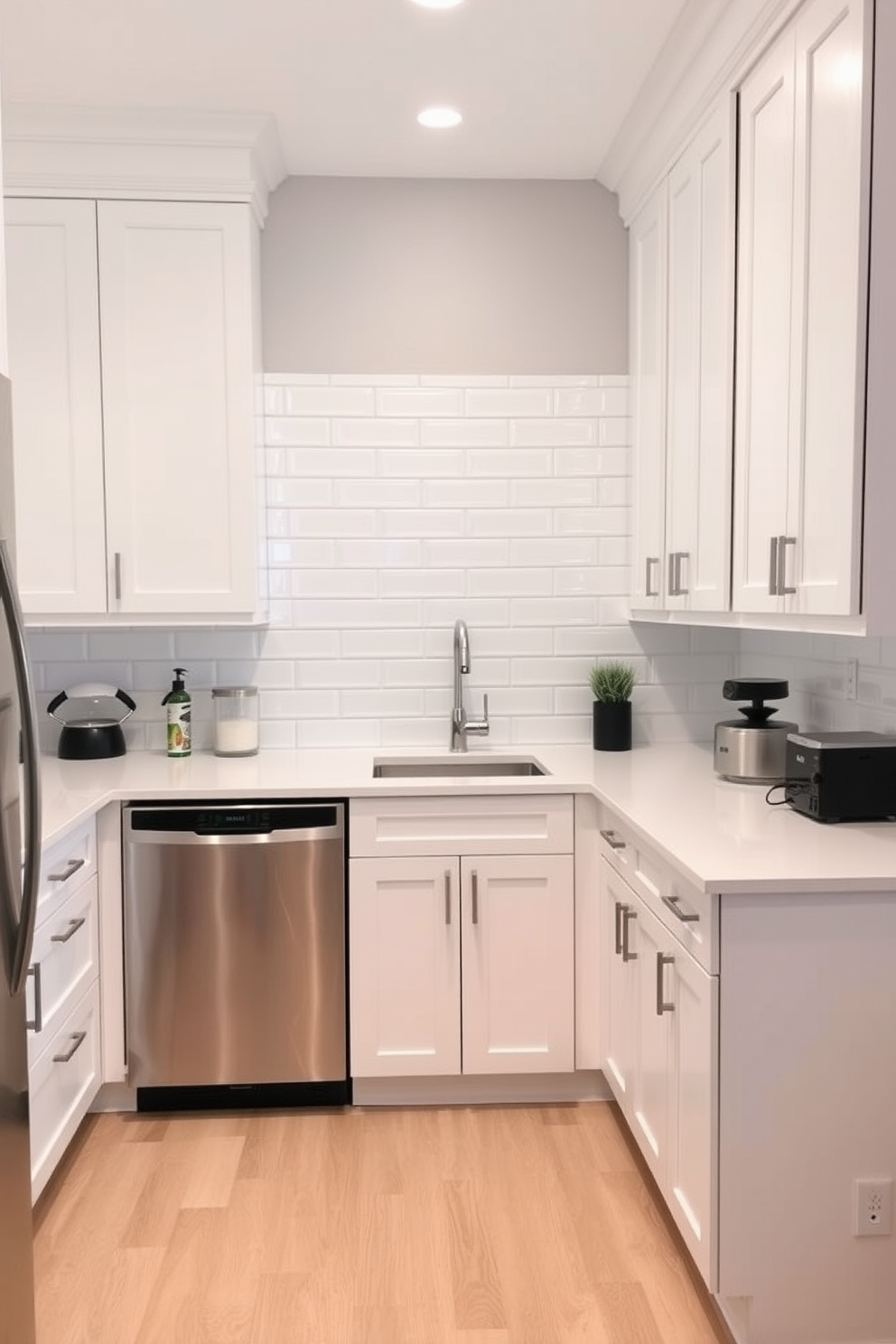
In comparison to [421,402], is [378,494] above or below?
below

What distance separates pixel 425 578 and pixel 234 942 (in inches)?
51.2

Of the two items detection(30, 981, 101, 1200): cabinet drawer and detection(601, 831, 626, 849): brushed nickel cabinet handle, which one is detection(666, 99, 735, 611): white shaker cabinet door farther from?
detection(30, 981, 101, 1200): cabinet drawer

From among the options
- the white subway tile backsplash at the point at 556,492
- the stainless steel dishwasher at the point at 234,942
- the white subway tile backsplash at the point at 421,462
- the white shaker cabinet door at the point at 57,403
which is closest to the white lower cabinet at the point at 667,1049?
the stainless steel dishwasher at the point at 234,942

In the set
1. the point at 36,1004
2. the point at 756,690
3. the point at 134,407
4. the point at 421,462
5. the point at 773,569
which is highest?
the point at 134,407

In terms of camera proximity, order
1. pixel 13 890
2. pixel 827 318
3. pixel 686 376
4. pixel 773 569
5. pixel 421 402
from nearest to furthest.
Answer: pixel 13 890, pixel 827 318, pixel 773 569, pixel 686 376, pixel 421 402

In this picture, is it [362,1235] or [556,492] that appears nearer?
[362,1235]

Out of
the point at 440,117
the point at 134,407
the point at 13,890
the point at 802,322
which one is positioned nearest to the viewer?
the point at 13,890

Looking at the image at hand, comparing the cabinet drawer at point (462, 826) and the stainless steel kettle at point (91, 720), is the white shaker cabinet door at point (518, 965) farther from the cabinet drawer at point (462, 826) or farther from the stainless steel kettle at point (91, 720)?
the stainless steel kettle at point (91, 720)

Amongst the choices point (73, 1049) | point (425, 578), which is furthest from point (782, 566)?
point (73, 1049)

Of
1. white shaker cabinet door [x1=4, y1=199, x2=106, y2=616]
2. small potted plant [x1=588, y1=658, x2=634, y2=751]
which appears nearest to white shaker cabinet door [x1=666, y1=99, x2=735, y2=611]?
small potted plant [x1=588, y1=658, x2=634, y2=751]

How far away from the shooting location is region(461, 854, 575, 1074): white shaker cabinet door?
294cm

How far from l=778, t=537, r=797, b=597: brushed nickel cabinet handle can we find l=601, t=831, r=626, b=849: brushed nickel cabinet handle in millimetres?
765

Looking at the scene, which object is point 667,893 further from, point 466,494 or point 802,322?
point 466,494

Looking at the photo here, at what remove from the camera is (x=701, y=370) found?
2.75 m
